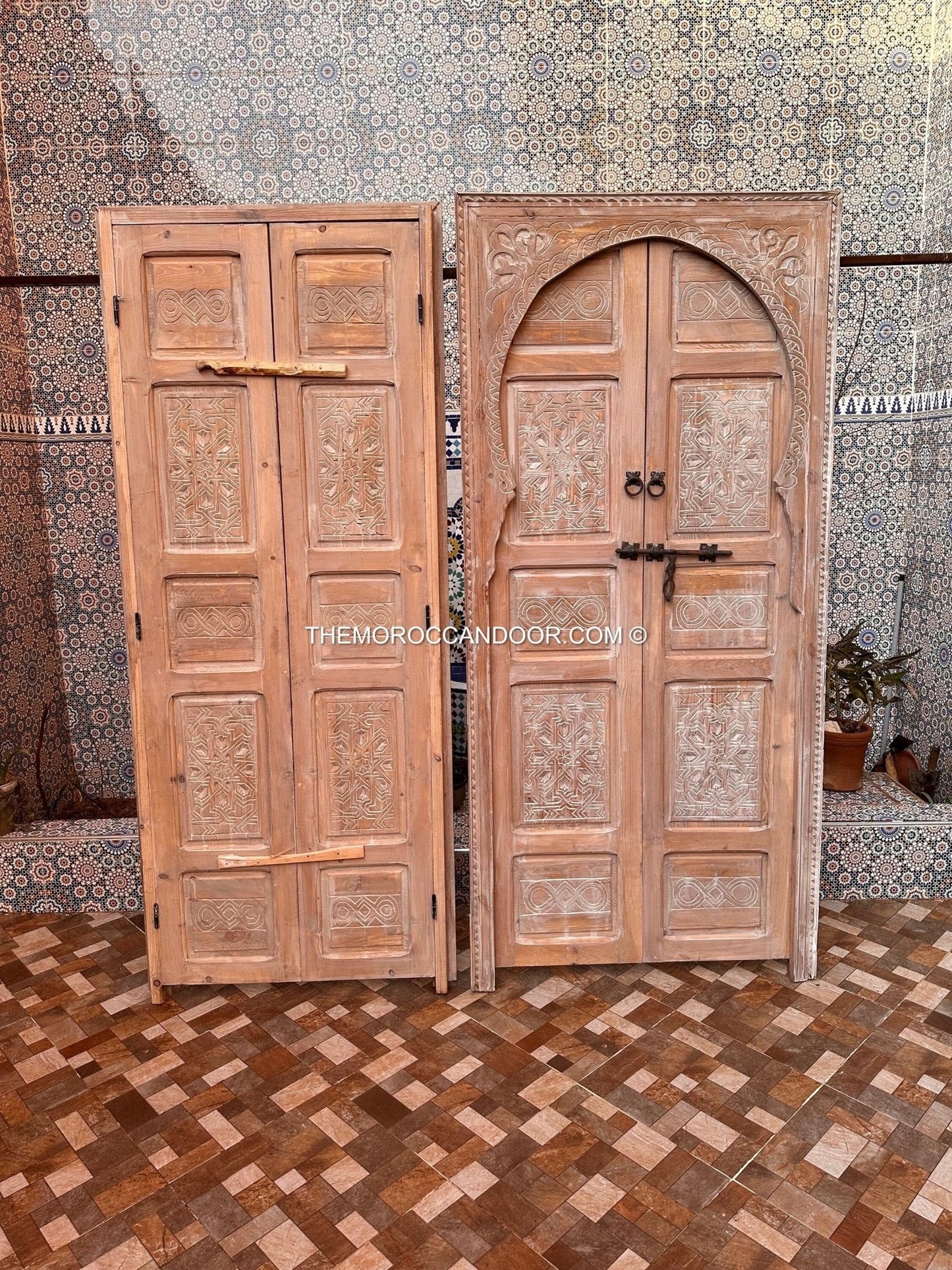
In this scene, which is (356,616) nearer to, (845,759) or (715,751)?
(715,751)

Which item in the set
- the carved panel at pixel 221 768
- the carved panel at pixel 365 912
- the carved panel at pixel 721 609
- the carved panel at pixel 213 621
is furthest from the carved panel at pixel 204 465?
the carved panel at pixel 721 609

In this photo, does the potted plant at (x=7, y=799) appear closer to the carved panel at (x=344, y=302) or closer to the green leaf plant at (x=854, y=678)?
the carved panel at (x=344, y=302)

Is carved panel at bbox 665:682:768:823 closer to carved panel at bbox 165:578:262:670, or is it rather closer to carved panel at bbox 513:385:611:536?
carved panel at bbox 513:385:611:536

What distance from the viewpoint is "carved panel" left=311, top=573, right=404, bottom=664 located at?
2.75 m

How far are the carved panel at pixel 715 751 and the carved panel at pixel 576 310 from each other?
3.73ft

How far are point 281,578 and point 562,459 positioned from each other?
950 millimetres

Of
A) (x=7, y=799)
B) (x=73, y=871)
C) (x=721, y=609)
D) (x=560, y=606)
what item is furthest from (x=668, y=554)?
(x=7, y=799)

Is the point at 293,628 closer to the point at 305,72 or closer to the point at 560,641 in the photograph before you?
the point at 560,641

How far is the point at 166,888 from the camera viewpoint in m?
2.86

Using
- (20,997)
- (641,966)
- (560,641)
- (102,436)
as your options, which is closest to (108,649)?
(102,436)

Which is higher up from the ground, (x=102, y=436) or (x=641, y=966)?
(x=102, y=436)

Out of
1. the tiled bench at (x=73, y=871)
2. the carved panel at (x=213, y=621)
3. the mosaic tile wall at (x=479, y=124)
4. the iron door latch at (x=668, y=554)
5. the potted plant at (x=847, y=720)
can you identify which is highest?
the mosaic tile wall at (x=479, y=124)

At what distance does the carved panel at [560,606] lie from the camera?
279 centimetres

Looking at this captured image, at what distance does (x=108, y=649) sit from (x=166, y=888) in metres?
1.84
